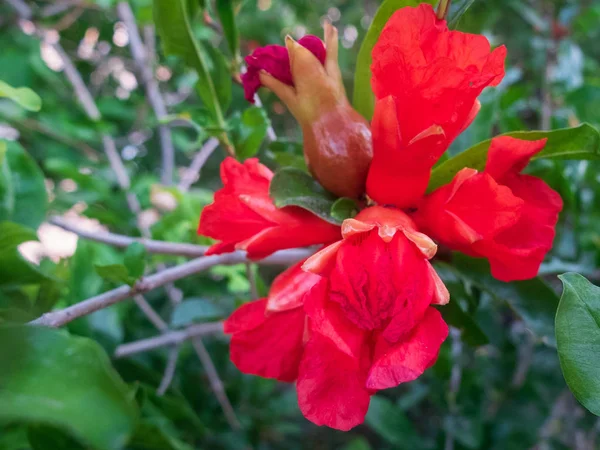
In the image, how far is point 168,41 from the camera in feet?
2.33

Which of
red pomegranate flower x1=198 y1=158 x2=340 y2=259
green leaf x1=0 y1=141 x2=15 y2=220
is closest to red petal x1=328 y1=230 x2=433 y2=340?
red pomegranate flower x1=198 y1=158 x2=340 y2=259

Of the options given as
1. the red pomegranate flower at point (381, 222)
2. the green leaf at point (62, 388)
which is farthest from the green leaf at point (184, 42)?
the green leaf at point (62, 388)

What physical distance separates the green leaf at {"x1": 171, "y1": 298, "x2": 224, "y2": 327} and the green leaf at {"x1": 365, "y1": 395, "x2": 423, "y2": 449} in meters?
0.51

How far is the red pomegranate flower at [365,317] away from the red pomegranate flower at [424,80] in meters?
0.09

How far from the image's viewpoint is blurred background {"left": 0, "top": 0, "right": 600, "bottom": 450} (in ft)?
2.58

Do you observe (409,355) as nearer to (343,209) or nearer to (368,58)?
(343,209)

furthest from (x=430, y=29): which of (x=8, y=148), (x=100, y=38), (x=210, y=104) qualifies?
(x=100, y=38)

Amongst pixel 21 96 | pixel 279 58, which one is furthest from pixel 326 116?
pixel 21 96

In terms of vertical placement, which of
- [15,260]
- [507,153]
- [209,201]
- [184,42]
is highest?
[184,42]

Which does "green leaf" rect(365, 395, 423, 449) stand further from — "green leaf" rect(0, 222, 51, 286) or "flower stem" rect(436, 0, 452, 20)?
"flower stem" rect(436, 0, 452, 20)

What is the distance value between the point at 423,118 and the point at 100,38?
194cm

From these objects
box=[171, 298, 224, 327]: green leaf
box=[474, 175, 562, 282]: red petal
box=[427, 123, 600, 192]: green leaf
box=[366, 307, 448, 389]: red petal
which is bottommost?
box=[171, 298, 224, 327]: green leaf

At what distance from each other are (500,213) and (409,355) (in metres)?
0.17

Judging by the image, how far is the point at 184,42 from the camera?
71 centimetres
